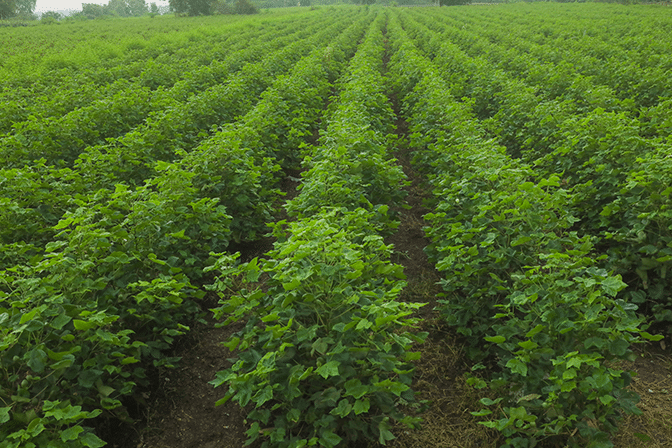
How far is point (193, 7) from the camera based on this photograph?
165 feet

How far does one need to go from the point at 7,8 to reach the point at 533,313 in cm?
6633

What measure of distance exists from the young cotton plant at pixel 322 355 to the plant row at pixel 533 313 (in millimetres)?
790

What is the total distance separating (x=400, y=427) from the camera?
3090 mm

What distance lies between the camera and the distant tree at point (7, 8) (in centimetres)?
4661

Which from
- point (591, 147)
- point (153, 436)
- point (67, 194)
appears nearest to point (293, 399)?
point (153, 436)

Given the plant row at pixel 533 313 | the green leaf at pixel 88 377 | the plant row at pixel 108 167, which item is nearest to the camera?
the plant row at pixel 533 313

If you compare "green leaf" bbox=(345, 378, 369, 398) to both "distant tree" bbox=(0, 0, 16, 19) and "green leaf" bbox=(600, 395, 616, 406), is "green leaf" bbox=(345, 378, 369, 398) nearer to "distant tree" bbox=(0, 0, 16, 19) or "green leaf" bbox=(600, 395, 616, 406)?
"green leaf" bbox=(600, 395, 616, 406)

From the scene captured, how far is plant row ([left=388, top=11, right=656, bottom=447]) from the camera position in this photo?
8.39 feet

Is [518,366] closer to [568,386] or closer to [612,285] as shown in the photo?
[568,386]

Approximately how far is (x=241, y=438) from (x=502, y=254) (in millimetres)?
2695

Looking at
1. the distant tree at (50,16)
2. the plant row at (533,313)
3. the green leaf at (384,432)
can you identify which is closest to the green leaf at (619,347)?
the plant row at (533,313)

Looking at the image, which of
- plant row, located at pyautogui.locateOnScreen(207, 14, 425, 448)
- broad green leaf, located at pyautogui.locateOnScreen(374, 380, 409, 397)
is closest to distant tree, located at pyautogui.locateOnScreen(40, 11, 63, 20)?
plant row, located at pyautogui.locateOnScreen(207, 14, 425, 448)

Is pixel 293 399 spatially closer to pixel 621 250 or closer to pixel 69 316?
pixel 69 316

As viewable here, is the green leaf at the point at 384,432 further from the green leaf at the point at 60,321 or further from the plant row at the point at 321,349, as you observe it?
the green leaf at the point at 60,321
